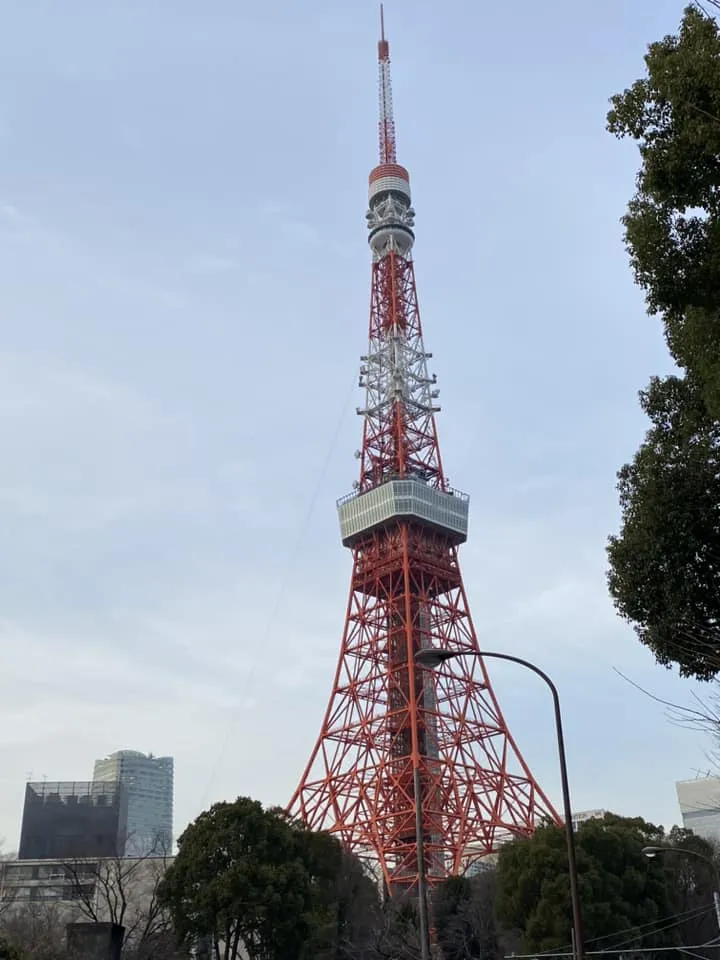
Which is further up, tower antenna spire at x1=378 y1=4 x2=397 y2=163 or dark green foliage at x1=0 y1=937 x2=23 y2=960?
tower antenna spire at x1=378 y1=4 x2=397 y2=163

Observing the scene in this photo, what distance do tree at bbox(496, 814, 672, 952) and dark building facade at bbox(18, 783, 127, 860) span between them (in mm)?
33122

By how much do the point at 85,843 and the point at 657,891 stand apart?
35.5m

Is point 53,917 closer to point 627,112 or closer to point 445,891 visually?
point 445,891

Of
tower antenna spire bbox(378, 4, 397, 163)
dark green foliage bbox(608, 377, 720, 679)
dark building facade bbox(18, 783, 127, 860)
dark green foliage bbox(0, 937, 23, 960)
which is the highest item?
tower antenna spire bbox(378, 4, 397, 163)

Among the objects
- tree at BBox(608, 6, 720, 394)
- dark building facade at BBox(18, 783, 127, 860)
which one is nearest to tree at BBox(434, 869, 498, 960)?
dark building facade at BBox(18, 783, 127, 860)

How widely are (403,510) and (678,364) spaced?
39892 millimetres

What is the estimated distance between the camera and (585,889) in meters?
29.8

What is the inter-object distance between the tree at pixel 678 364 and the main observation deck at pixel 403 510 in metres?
38.7

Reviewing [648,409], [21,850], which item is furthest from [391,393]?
[648,409]

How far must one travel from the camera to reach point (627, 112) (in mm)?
10562

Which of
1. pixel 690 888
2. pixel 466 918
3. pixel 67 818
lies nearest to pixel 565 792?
pixel 466 918

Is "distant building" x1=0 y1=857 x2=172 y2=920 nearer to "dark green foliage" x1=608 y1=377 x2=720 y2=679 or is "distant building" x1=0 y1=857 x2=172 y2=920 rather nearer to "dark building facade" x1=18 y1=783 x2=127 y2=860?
"dark building facade" x1=18 y1=783 x2=127 y2=860

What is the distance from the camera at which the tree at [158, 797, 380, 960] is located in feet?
97.0

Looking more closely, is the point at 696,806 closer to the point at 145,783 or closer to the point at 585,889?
Answer: the point at 585,889
